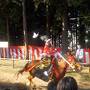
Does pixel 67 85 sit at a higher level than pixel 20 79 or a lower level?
higher

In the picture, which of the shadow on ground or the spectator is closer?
the spectator

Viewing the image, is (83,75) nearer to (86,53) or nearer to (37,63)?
(86,53)

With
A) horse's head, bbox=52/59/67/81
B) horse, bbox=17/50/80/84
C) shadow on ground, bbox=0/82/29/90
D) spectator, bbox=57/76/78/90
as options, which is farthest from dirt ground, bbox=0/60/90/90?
Result: spectator, bbox=57/76/78/90

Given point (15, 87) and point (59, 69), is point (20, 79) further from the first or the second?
point (59, 69)

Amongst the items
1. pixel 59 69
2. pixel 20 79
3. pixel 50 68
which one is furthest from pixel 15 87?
pixel 20 79

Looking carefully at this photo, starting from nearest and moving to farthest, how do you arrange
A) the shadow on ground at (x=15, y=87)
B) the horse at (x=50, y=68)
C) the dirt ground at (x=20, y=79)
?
the shadow on ground at (x=15, y=87)
the horse at (x=50, y=68)
the dirt ground at (x=20, y=79)

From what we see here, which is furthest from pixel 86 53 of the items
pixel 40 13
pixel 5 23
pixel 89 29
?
pixel 5 23

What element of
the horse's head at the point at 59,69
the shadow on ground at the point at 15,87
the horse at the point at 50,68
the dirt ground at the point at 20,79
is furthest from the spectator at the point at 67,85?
the dirt ground at the point at 20,79

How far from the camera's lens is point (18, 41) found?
3562 centimetres

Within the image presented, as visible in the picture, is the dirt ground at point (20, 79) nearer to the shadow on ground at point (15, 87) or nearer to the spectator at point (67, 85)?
the shadow on ground at point (15, 87)

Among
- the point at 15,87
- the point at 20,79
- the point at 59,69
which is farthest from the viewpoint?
the point at 20,79

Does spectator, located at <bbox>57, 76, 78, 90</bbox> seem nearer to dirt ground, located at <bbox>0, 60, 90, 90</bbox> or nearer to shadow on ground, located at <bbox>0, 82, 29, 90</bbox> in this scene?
shadow on ground, located at <bbox>0, 82, 29, 90</bbox>

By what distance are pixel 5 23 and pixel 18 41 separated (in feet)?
7.81

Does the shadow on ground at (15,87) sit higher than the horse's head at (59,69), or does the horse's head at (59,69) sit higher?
the horse's head at (59,69)
